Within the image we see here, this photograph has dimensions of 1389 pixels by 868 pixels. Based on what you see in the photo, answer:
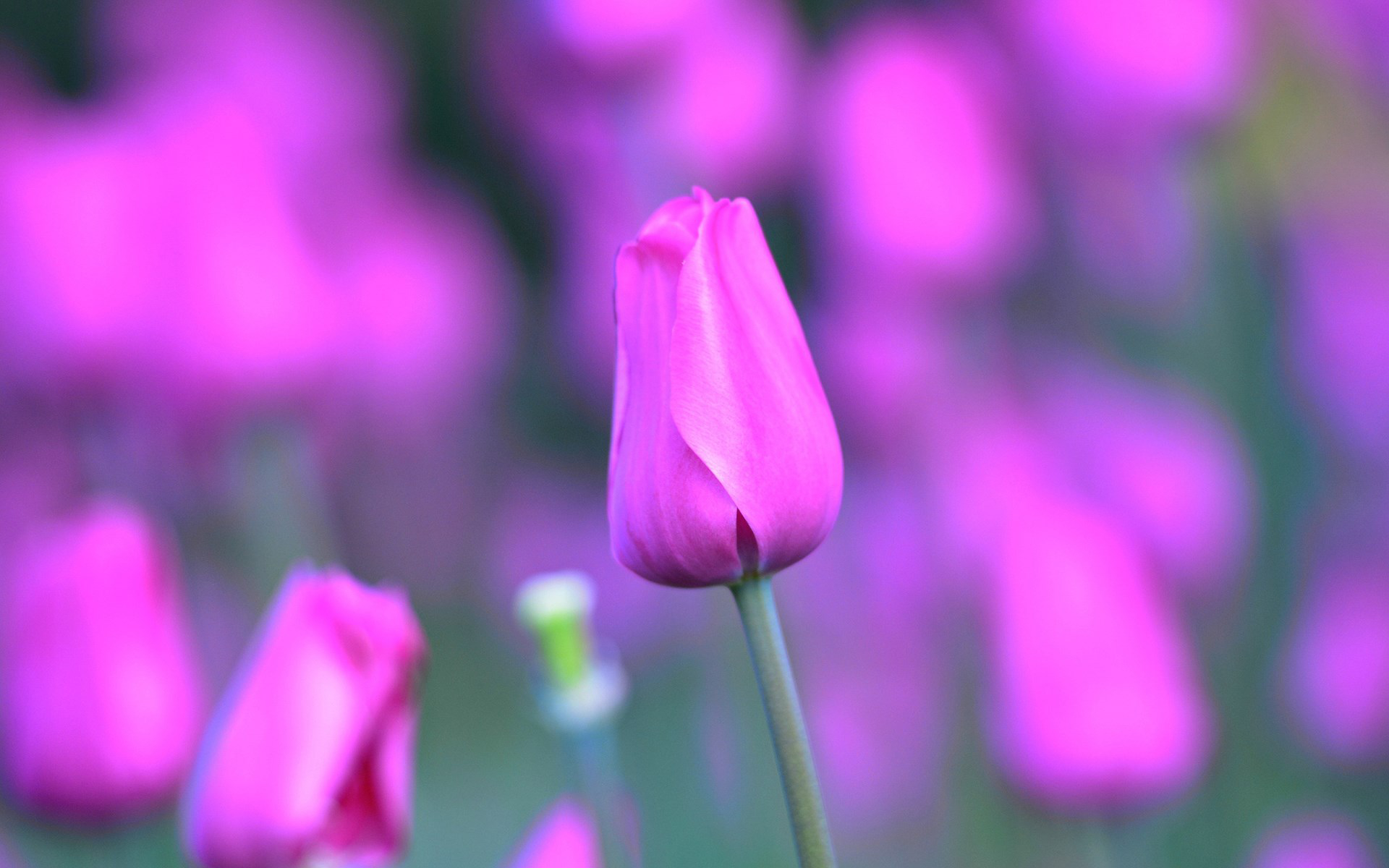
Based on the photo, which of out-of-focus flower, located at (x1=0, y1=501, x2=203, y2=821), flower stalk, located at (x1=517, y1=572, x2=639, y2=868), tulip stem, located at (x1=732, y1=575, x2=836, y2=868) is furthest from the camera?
out-of-focus flower, located at (x1=0, y1=501, x2=203, y2=821)

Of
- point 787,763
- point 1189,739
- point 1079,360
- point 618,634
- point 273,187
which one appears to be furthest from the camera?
point 618,634

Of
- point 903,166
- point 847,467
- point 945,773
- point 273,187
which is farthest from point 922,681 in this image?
point 273,187

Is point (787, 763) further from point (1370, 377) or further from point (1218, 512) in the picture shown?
point (1370, 377)

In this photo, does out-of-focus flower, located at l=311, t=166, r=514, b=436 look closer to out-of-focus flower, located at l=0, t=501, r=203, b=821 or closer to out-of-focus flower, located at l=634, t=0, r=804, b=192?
Result: out-of-focus flower, located at l=634, t=0, r=804, b=192

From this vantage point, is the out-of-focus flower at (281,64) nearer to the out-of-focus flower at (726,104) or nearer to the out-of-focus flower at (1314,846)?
the out-of-focus flower at (726,104)

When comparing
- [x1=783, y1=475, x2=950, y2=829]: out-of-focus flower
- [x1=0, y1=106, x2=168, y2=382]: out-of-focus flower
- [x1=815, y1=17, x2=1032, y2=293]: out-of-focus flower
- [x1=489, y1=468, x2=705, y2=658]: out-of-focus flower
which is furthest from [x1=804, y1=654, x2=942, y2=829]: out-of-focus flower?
[x1=0, y1=106, x2=168, y2=382]: out-of-focus flower

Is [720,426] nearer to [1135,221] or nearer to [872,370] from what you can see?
[872,370]

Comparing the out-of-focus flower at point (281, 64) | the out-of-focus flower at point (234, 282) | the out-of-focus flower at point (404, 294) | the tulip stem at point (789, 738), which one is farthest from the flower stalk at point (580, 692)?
the out-of-focus flower at point (281, 64)
